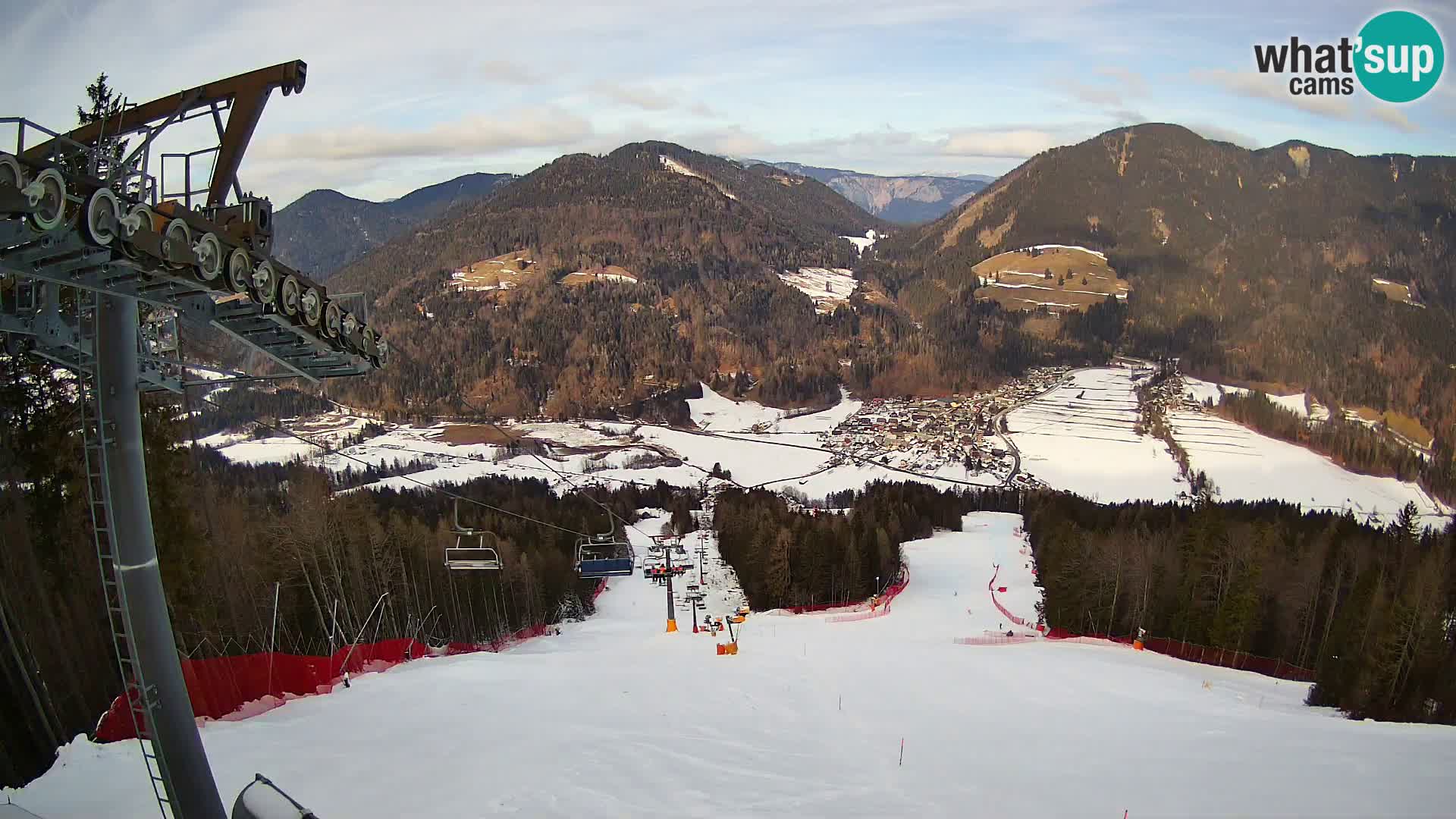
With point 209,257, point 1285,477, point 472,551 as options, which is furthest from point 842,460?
point 209,257

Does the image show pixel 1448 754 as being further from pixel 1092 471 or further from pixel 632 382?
pixel 632 382

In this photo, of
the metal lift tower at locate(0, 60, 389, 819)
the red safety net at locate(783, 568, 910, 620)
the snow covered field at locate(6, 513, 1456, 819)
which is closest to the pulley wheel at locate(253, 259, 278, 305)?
the metal lift tower at locate(0, 60, 389, 819)

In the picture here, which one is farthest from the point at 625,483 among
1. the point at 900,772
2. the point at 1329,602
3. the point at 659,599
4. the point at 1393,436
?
the point at 1393,436

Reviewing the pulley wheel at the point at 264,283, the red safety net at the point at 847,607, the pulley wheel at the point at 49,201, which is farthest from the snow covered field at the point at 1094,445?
the pulley wheel at the point at 49,201

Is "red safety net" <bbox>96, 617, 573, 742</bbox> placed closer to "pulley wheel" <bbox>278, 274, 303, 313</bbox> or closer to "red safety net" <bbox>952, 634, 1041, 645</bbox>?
"pulley wheel" <bbox>278, 274, 303, 313</bbox>

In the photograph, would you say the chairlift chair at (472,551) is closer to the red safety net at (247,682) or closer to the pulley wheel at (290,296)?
the red safety net at (247,682)

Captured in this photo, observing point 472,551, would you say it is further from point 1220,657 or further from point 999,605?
point 999,605

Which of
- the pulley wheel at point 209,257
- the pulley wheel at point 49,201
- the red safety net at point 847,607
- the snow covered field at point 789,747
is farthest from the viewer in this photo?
the red safety net at point 847,607
